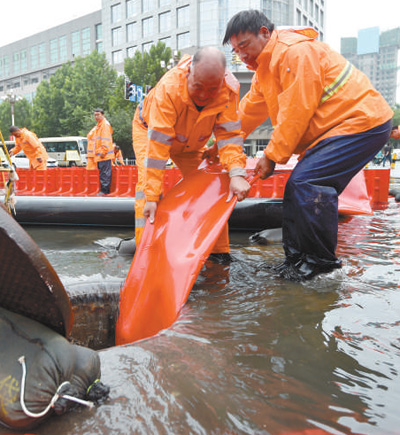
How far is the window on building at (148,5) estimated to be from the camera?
5112 centimetres

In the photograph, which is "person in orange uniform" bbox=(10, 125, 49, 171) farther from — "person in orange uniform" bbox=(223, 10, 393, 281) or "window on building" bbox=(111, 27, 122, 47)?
"window on building" bbox=(111, 27, 122, 47)

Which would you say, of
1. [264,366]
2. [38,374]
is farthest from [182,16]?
[38,374]

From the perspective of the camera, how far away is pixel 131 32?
176 ft

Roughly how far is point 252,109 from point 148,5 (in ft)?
183

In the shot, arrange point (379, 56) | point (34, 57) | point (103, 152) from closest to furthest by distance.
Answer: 1. point (103, 152)
2. point (34, 57)
3. point (379, 56)

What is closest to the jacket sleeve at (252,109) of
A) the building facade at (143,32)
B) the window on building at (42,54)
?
the building facade at (143,32)

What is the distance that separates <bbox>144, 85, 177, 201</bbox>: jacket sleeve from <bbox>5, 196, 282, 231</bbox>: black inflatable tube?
242 centimetres

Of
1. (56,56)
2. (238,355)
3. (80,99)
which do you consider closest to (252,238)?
(238,355)

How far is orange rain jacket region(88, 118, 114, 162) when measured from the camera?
8.22m

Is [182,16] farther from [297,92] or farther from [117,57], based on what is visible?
[297,92]

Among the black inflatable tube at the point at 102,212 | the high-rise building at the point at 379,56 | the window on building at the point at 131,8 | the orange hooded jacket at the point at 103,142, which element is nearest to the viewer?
the black inflatable tube at the point at 102,212

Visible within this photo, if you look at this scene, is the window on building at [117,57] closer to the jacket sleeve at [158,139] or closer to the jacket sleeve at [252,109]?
the jacket sleeve at [252,109]

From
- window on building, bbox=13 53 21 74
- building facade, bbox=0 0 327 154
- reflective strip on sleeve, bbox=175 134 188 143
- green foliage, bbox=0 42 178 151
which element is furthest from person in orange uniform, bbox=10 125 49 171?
window on building, bbox=13 53 21 74

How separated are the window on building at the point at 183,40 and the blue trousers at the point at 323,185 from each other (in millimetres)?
48976
